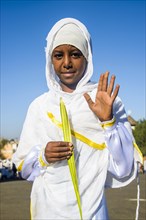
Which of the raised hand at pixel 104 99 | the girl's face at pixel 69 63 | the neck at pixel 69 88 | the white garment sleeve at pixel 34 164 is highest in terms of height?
the girl's face at pixel 69 63

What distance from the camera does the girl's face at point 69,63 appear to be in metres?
2.48

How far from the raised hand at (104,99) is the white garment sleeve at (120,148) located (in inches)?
3.1

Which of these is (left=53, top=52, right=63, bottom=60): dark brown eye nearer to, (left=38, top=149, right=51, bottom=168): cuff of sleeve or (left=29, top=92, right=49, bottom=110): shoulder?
(left=29, top=92, right=49, bottom=110): shoulder

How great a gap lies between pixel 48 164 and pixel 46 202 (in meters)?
0.20

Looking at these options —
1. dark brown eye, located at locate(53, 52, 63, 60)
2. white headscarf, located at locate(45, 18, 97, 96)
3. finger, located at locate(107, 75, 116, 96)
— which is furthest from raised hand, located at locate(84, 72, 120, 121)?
dark brown eye, located at locate(53, 52, 63, 60)

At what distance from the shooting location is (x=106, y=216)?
2416 millimetres

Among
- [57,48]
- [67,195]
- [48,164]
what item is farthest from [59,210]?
[57,48]

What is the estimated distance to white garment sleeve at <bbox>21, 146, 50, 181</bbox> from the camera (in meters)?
2.42

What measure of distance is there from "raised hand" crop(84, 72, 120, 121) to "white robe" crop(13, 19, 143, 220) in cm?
7

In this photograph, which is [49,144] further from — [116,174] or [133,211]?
[133,211]

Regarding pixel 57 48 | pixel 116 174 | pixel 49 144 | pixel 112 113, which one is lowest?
pixel 116 174

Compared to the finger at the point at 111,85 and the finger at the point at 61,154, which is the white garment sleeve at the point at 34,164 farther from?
the finger at the point at 111,85

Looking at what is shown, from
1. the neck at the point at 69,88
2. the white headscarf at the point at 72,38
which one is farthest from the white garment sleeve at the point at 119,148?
the white headscarf at the point at 72,38

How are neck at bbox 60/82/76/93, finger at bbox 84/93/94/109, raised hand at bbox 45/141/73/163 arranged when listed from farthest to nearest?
neck at bbox 60/82/76/93
finger at bbox 84/93/94/109
raised hand at bbox 45/141/73/163
